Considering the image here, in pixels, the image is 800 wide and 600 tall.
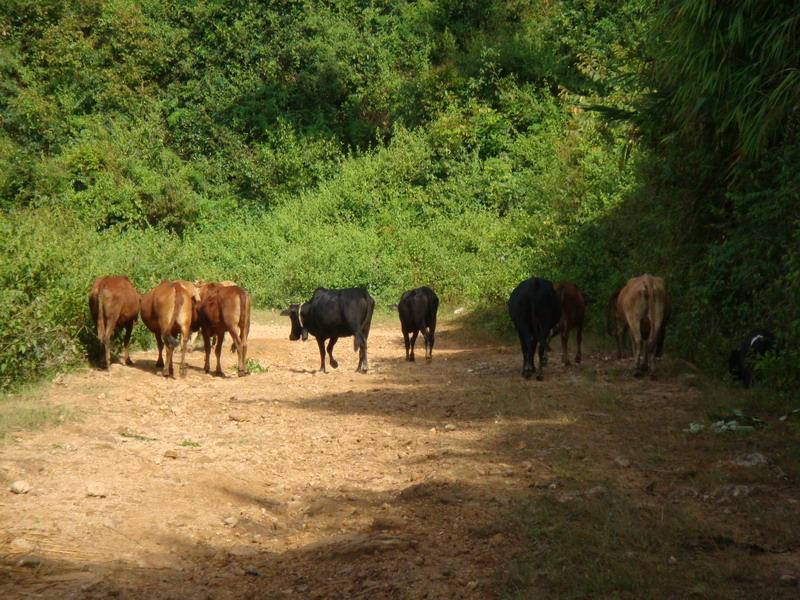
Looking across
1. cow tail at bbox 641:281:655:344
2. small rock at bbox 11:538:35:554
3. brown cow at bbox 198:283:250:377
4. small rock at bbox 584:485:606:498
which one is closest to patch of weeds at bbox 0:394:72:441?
small rock at bbox 11:538:35:554

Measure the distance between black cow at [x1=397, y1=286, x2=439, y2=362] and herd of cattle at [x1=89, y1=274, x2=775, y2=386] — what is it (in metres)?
0.02

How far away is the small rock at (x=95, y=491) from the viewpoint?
6.85 metres

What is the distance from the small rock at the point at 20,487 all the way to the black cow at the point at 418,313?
1024cm

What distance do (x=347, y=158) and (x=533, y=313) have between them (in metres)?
21.9

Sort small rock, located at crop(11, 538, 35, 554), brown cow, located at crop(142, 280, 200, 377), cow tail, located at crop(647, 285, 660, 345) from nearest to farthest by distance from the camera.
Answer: small rock, located at crop(11, 538, 35, 554) → cow tail, located at crop(647, 285, 660, 345) → brown cow, located at crop(142, 280, 200, 377)

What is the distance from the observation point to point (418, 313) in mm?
16734

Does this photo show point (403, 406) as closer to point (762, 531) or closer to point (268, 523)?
point (268, 523)

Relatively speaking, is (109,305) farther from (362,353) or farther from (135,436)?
(135,436)

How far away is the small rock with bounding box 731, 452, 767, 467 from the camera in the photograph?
7.80m

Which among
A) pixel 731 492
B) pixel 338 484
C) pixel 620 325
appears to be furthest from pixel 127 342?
pixel 731 492

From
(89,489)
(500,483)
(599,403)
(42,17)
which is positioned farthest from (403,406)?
(42,17)

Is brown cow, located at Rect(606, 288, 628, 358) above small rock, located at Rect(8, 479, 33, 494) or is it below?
above

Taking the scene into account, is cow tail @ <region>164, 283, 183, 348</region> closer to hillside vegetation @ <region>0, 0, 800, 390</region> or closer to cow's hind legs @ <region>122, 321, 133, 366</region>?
A: cow's hind legs @ <region>122, 321, 133, 366</region>

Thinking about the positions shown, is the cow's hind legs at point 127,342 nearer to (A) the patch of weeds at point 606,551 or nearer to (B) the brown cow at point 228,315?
(B) the brown cow at point 228,315
